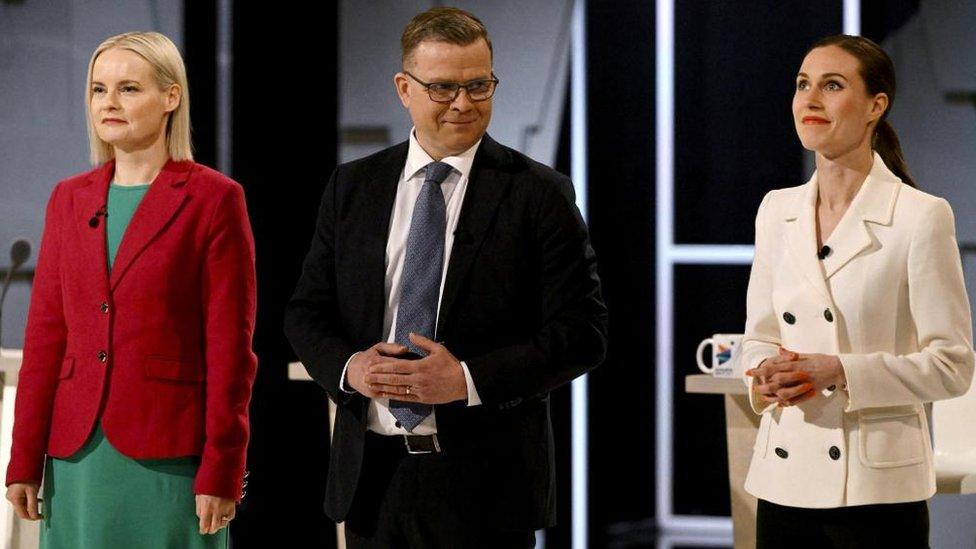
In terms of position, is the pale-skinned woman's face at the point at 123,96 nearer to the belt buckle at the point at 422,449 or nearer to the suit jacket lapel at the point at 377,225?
the suit jacket lapel at the point at 377,225

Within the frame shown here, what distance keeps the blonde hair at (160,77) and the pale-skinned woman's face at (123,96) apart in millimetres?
15

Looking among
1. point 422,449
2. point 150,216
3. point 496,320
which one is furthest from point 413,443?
point 150,216

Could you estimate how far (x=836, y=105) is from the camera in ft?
8.57

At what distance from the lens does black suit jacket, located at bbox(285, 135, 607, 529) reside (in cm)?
243

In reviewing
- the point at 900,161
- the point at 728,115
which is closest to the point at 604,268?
the point at 728,115

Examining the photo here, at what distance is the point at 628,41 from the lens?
18.2 feet

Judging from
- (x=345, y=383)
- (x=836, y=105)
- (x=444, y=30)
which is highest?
(x=444, y=30)

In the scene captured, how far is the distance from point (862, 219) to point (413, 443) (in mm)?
987

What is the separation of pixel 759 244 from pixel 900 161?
34 cm

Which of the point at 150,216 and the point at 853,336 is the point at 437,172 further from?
the point at 853,336

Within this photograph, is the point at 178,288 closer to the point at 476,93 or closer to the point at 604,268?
the point at 476,93

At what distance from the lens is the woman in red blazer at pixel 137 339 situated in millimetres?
2658

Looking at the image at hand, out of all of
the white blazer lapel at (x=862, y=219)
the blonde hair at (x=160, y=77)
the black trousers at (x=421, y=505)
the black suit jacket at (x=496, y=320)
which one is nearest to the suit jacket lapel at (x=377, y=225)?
the black suit jacket at (x=496, y=320)

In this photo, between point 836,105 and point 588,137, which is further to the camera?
point 588,137
